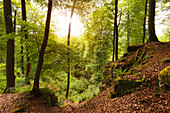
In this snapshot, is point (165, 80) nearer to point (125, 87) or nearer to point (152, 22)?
point (125, 87)

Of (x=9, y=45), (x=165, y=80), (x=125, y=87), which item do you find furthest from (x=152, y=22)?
(x=9, y=45)

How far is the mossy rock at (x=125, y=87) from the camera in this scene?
153 inches

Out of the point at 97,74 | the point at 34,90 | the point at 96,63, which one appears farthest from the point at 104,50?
the point at 34,90

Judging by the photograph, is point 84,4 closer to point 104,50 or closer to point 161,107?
point 161,107

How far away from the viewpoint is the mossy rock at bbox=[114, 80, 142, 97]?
3.88 m

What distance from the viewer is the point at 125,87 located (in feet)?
13.7

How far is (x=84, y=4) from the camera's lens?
5.62 m

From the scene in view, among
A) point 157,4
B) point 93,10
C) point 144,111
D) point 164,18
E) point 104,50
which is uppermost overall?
point 157,4

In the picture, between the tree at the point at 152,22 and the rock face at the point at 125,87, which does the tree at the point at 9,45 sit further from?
the tree at the point at 152,22

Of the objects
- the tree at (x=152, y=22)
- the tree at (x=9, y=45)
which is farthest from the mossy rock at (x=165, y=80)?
the tree at (x=9, y=45)

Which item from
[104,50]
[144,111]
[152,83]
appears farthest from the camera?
[104,50]

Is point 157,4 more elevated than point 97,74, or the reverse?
point 157,4

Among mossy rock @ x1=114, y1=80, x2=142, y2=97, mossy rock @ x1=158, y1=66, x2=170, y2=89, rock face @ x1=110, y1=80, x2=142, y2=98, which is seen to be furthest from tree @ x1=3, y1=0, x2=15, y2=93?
mossy rock @ x1=158, y1=66, x2=170, y2=89

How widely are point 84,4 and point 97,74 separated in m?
9.57
